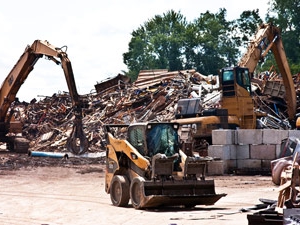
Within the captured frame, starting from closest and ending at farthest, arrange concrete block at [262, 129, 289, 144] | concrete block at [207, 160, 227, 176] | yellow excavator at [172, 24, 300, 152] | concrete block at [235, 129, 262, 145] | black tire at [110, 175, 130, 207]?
black tire at [110, 175, 130, 207] < concrete block at [262, 129, 289, 144] < concrete block at [207, 160, 227, 176] < concrete block at [235, 129, 262, 145] < yellow excavator at [172, 24, 300, 152]

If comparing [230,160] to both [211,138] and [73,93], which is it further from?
[73,93]

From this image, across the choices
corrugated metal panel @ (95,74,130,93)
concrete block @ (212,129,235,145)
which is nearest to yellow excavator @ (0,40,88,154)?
corrugated metal panel @ (95,74,130,93)

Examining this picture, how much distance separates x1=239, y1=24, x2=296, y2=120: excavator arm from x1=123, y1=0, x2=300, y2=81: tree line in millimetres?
40608

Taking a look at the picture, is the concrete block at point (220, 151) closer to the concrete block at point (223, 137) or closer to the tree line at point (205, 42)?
the concrete block at point (223, 137)

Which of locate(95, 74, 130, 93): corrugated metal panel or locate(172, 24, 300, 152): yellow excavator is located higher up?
locate(95, 74, 130, 93): corrugated metal panel

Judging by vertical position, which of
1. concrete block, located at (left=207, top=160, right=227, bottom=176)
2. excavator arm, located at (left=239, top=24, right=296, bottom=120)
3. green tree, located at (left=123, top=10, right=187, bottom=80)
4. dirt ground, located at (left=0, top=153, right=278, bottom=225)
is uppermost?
green tree, located at (left=123, top=10, right=187, bottom=80)

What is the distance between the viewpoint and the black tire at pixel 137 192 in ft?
56.6

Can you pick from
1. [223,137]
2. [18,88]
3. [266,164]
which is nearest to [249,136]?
[223,137]

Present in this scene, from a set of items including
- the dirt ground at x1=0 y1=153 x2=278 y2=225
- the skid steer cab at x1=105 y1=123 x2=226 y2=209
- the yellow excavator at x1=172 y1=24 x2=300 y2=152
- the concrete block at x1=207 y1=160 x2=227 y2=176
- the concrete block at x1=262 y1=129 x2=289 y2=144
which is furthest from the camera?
the yellow excavator at x1=172 y1=24 x2=300 y2=152

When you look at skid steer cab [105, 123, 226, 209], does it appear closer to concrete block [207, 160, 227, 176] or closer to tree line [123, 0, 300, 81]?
concrete block [207, 160, 227, 176]

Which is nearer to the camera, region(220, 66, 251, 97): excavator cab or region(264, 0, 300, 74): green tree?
region(220, 66, 251, 97): excavator cab

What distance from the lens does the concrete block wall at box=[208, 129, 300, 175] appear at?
26.3 meters

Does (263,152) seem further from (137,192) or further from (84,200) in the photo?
(137,192)

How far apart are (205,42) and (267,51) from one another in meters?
48.7
